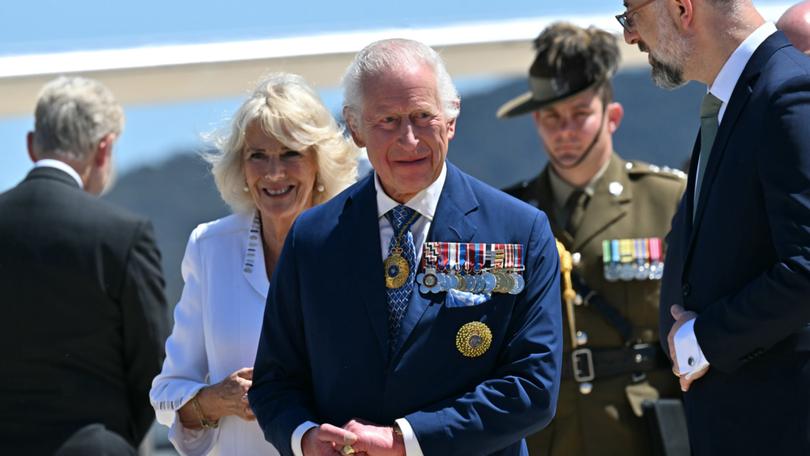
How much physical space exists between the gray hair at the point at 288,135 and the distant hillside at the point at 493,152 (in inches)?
77.7

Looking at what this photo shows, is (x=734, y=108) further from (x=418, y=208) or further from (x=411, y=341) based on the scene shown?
(x=411, y=341)

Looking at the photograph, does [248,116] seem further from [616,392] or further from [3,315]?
[616,392]

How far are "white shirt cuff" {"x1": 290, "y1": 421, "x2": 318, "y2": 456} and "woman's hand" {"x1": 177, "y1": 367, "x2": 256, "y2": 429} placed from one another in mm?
502

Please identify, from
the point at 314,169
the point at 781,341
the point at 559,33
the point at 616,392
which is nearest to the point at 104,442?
the point at 314,169

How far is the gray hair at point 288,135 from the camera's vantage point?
3.57 meters

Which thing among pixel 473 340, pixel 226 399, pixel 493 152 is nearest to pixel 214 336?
pixel 226 399

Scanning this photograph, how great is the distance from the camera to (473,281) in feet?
9.28

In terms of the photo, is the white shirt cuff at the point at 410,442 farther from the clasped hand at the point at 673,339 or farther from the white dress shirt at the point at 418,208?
the clasped hand at the point at 673,339

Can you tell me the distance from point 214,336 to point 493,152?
2427 millimetres

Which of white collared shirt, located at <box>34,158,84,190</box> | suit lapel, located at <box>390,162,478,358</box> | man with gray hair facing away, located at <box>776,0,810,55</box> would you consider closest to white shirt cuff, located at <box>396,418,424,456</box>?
suit lapel, located at <box>390,162,478,358</box>

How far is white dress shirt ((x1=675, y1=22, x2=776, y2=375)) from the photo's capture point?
107 inches

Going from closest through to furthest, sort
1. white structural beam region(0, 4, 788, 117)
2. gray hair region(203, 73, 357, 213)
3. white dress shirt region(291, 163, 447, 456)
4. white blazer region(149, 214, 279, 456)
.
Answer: white dress shirt region(291, 163, 447, 456) < white blazer region(149, 214, 279, 456) < gray hair region(203, 73, 357, 213) < white structural beam region(0, 4, 788, 117)

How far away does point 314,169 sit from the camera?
143 inches

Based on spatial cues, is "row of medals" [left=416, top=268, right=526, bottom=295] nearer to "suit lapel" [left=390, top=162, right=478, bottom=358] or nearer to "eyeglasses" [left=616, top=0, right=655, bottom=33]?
"suit lapel" [left=390, top=162, right=478, bottom=358]
